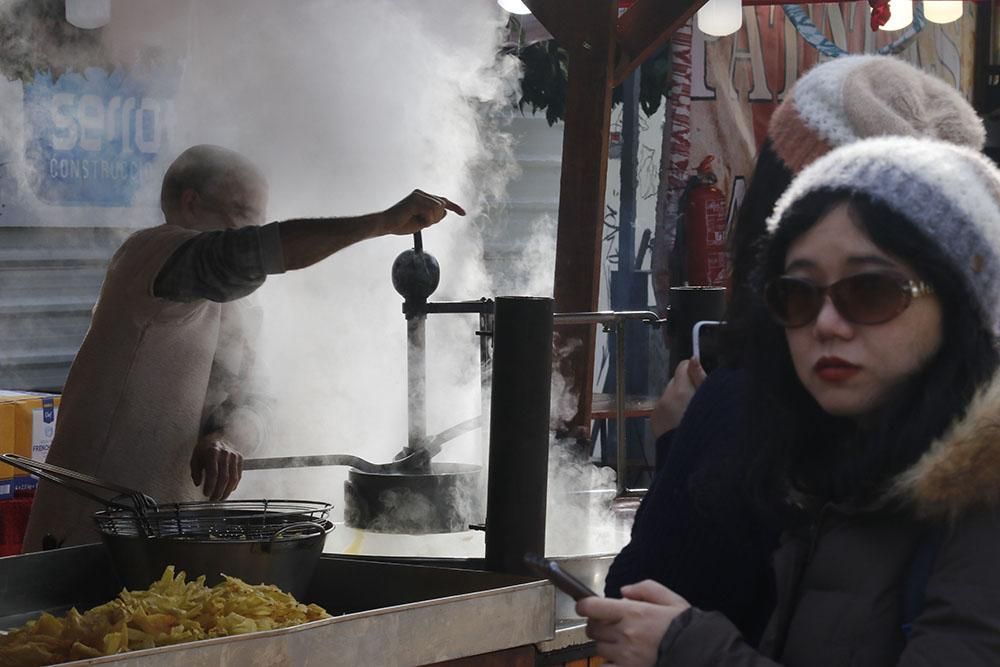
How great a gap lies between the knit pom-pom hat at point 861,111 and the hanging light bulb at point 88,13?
7.88 ft

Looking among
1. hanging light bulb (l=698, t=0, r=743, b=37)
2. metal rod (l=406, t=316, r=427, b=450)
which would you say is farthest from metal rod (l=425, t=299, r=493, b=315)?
hanging light bulb (l=698, t=0, r=743, b=37)

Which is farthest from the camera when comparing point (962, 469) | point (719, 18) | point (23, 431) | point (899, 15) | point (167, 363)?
point (719, 18)

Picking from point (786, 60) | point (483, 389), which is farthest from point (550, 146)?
point (483, 389)

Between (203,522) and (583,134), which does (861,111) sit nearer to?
(203,522)

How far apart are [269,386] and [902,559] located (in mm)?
2430

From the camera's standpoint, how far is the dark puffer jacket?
113 centimetres

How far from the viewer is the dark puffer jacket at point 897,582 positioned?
113 centimetres

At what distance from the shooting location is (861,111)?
167 centimetres

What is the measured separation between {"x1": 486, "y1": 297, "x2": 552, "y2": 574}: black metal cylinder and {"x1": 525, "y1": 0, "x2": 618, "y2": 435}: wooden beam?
177 cm

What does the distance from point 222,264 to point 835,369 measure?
5.74ft

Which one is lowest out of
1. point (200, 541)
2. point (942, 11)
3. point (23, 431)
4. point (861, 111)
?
point (200, 541)

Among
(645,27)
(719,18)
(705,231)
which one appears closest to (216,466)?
(645,27)

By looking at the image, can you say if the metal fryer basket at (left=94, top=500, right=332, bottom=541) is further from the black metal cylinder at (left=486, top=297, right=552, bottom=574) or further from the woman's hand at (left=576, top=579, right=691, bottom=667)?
the woman's hand at (left=576, top=579, right=691, bottom=667)

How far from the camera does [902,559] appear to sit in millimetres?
1214
